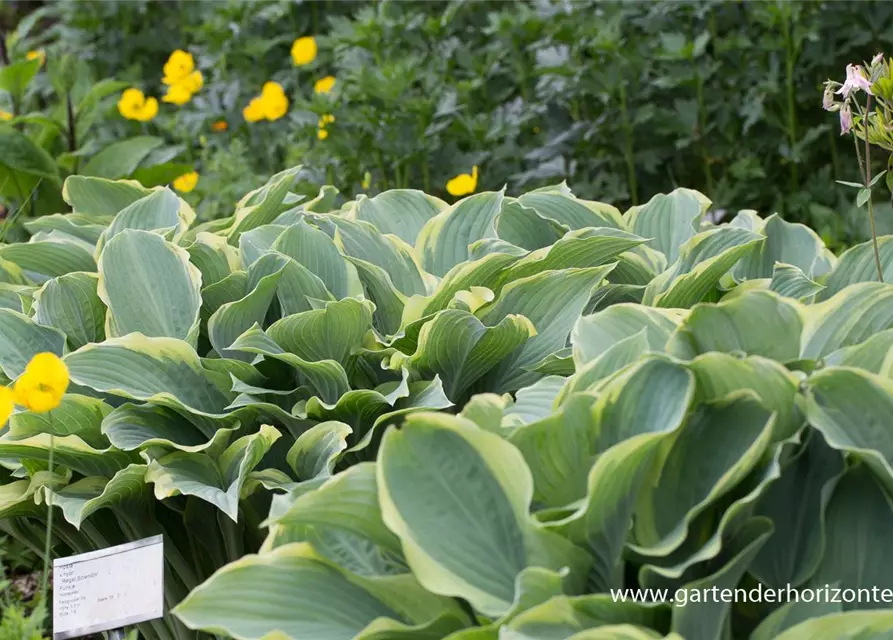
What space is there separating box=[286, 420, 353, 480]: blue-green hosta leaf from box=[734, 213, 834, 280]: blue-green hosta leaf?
763 mm

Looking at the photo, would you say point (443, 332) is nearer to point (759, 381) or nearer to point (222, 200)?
point (759, 381)

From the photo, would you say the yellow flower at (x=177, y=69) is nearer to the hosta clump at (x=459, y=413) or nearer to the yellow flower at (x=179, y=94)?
the yellow flower at (x=179, y=94)

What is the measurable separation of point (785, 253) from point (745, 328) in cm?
71

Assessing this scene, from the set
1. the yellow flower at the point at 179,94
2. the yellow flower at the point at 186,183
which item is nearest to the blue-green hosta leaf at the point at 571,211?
the yellow flower at the point at 186,183

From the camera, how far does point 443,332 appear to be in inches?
64.9

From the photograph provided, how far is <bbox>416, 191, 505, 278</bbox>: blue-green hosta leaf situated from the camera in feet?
6.49

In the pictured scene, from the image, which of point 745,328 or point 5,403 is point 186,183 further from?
point 745,328

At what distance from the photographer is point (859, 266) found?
179 cm

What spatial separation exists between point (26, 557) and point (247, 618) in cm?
163

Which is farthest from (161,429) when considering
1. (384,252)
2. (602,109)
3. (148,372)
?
(602,109)

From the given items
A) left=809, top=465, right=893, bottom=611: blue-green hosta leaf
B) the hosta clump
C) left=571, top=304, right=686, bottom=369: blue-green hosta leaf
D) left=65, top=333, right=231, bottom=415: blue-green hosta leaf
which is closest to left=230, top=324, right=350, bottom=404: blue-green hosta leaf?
the hosta clump

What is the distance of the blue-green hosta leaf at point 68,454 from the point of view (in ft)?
5.36

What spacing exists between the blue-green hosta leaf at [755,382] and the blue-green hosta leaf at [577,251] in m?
0.58

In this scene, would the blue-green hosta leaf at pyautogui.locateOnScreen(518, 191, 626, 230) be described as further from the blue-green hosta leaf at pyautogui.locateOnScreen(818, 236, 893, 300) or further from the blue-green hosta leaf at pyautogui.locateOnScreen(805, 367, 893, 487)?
the blue-green hosta leaf at pyautogui.locateOnScreen(805, 367, 893, 487)
